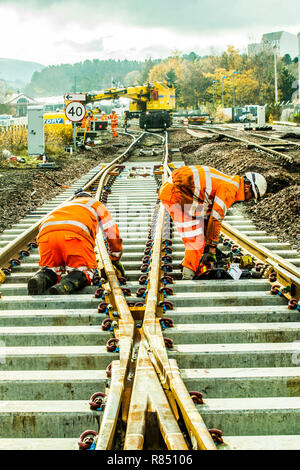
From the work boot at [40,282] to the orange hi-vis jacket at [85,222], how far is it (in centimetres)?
47

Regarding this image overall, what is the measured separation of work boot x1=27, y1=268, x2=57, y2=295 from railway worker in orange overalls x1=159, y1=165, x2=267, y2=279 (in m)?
1.36

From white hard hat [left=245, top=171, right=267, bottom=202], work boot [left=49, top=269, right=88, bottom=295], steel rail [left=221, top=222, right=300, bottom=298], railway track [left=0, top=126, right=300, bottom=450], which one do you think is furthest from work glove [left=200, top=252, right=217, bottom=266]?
work boot [left=49, top=269, right=88, bottom=295]

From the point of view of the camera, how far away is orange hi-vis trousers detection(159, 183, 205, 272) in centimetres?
547

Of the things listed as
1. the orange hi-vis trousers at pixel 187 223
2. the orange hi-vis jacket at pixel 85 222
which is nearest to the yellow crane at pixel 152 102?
the orange hi-vis trousers at pixel 187 223

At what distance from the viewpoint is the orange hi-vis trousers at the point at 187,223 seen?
547 centimetres

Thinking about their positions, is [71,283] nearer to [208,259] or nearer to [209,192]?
[208,259]

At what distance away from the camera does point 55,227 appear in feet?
17.4

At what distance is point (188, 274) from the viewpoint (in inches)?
214

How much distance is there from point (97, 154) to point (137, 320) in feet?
49.1

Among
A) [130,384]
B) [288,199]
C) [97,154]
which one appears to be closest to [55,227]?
[130,384]

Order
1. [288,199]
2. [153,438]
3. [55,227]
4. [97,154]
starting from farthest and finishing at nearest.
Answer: [97,154], [288,199], [55,227], [153,438]

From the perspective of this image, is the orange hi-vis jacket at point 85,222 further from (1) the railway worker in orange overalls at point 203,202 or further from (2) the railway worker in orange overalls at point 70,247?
(1) the railway worker in orange overalls at point 203,202

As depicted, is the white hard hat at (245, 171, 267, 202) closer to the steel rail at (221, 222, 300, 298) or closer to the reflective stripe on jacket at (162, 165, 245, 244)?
the reflective stripe on jacket at (162, 165, 245, 244)

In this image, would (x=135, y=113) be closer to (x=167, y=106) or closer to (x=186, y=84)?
(x=167, y=106)
